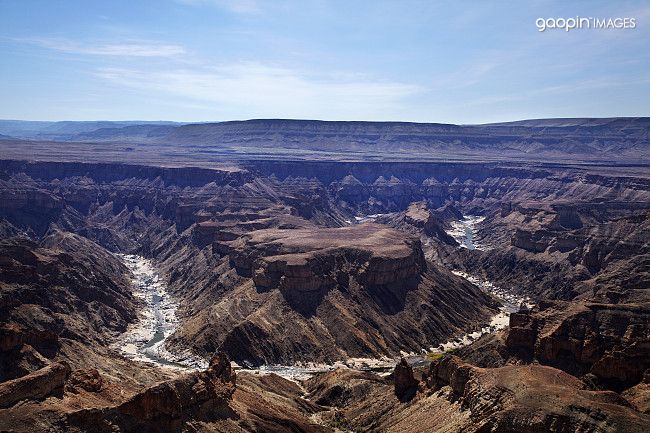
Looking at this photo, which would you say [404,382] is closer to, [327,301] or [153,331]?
[327,301]

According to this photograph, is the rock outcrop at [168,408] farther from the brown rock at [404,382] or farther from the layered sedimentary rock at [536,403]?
the layered sedimentary rock at [536,403]

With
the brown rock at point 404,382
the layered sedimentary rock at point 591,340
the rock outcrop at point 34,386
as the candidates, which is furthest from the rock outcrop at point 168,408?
the layered sedimentary rock at point 591,340

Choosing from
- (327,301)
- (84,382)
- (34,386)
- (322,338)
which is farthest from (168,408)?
(327,301)

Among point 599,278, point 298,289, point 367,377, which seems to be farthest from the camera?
point 599,278

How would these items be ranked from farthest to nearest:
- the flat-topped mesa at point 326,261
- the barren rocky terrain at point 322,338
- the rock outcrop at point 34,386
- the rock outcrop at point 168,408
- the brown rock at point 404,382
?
the flat-topped mesa at point 326,261 → the brown rock at point 404,382 → the barren rocky terrain at point 322,338 → the rock outcrop at point 168,408 → the rock outcrop at point 34,386

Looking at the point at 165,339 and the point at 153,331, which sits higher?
the point at 165,339

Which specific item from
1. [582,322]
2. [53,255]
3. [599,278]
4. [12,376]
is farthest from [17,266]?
[599,278]

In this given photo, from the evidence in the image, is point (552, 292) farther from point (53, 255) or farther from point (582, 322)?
point (53, 255)

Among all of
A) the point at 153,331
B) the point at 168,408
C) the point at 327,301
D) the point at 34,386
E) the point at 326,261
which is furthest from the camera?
the point at 326,261
